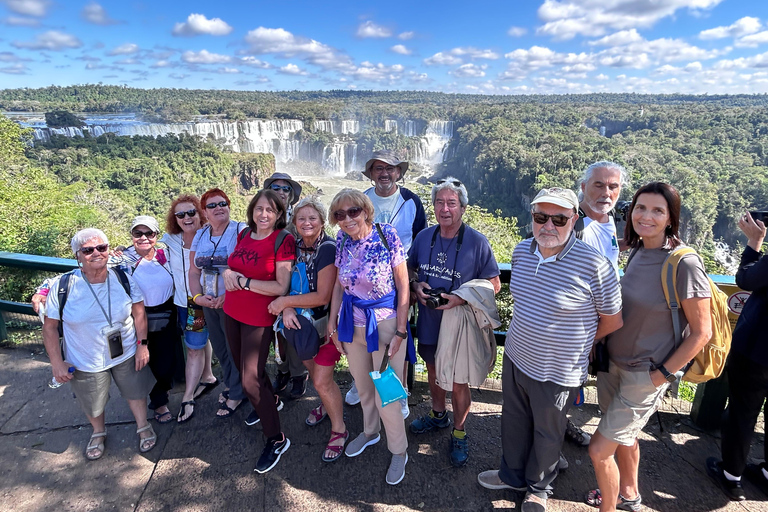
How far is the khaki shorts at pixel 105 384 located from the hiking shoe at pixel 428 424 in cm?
181

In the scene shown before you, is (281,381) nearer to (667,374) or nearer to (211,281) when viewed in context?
(211,281)

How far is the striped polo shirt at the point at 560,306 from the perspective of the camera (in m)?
1.93

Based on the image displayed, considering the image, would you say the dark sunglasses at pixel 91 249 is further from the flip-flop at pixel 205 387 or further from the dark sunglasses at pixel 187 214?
the flip-flop at pixel 205 387

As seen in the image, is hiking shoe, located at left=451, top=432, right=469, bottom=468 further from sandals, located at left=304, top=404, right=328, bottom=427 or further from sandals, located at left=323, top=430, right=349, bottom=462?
sandals, located at left=304, top=404, right=328, bottom=427

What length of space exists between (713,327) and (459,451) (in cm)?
148

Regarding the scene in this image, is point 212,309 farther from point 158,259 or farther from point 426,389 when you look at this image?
point 426,389

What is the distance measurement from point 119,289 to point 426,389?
2.22 meters

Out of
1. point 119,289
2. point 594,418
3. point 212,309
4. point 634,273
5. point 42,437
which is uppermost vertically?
point 634,273

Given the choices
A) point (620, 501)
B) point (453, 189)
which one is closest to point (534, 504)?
point (620, 501)

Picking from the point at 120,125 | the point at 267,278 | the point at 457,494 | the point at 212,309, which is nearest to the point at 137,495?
the point at 212,309

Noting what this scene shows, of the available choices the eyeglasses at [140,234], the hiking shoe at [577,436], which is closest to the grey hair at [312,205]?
the eyeglasses at [140,234]

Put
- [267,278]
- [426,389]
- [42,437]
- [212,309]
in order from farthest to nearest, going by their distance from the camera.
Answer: [426,389] → [212,309] → [42,437] → [267,278]

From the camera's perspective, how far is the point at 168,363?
307 centimetres

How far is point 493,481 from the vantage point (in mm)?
2395
